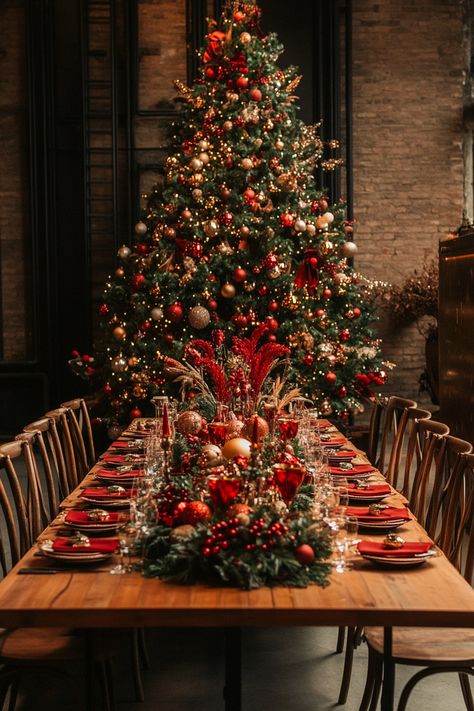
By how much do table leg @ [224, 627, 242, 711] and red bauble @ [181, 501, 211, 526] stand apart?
31 centimetres

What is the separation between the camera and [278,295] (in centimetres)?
802

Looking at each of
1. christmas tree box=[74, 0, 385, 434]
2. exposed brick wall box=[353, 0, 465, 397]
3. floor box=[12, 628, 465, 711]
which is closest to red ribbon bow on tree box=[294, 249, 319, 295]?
christmas tree box=[74, 0, 385, 434]

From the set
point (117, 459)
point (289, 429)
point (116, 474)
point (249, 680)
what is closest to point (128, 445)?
point (117, 459)

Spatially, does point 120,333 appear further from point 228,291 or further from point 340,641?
point 340,641

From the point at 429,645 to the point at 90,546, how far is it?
1.12 m

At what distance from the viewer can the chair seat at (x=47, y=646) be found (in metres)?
2.83

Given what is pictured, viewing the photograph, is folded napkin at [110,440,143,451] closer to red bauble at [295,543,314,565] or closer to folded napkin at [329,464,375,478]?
folded napkin at [329,464,375,478]

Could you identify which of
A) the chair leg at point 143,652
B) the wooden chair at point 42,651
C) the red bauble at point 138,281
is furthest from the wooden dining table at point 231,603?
the red bauble at point 138,281

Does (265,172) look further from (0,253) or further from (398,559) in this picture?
(398,559)

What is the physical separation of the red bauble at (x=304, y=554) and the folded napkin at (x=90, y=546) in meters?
0.58

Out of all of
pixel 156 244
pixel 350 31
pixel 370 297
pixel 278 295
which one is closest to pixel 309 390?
pixel 278 295

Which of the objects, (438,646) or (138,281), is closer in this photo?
(438,646)

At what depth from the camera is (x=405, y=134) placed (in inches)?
445

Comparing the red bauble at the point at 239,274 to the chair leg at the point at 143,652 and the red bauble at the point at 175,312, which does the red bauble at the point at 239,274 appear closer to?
the red bauble at the point at 175,312
